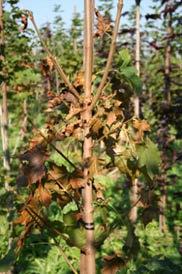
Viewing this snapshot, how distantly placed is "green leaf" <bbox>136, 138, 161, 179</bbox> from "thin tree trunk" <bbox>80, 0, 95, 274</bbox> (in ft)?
0.69

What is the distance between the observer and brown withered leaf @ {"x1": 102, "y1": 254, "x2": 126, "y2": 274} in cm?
188

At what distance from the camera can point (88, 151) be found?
6.00 feet

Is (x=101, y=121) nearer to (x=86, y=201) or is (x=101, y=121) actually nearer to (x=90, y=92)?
(x=90, y=92)

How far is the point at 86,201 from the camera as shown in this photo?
1822mm

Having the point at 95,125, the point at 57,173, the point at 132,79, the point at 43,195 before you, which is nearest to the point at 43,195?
the point at 43,195

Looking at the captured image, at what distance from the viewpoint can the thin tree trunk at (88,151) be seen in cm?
181

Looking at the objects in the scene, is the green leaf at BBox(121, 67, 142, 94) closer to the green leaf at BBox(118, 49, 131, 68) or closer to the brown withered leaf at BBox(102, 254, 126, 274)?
the green leaf at BBox(118, 49, 131, 68)

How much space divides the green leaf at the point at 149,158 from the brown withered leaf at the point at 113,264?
419mm

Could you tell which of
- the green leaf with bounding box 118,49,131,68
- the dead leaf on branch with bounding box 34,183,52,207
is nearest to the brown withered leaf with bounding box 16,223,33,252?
the dead leaf on branch with bounding box 34,183,52,207

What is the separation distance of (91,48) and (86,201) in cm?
64

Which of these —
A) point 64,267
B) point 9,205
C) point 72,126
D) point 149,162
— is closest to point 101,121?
point 72,126

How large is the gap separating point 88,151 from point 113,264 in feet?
1.66

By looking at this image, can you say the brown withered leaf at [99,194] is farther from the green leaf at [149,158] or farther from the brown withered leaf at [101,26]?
the brown withered leaf at [101,26]

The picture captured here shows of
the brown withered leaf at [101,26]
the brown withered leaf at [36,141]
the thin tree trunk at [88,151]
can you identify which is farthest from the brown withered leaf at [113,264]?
the brown withered leaf at [101,26]
